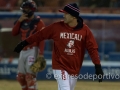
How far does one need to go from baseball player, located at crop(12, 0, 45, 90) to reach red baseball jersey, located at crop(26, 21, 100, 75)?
1.73 metres

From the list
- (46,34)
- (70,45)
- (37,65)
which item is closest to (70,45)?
(70,45)

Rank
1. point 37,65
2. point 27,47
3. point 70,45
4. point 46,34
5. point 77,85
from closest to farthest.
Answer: point 70,45, point 46,34, point 37,65, point 27,47, point 77,85

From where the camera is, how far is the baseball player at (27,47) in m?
9.09

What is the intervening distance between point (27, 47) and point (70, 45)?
6.53 ft

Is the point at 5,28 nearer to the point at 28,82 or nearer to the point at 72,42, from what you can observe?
the point at 28,82

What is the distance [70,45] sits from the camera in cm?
732

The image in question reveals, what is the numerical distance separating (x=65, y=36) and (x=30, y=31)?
79.0 inches

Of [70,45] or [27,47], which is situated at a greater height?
[70,45]

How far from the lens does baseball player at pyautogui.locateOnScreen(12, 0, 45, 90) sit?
909 cm

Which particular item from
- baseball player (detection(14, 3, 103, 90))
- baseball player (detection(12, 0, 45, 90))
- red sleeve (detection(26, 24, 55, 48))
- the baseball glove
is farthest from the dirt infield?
baseball player (detection(14, 3, 103, 90))

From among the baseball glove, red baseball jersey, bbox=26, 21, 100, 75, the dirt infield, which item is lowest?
the dirt infield

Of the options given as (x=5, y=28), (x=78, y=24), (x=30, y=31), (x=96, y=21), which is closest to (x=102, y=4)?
(x=96, y=21)

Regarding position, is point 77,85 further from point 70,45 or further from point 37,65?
point 70,45

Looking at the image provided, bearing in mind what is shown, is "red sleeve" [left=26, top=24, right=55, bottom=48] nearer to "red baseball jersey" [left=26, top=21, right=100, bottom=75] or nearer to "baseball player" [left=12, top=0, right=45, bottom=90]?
"red baseball jersey" [left=26, top=21, right=100, bottom=75]
